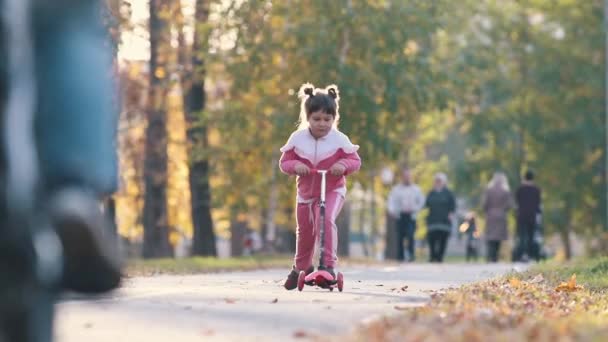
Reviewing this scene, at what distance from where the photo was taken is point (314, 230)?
41.4 feet

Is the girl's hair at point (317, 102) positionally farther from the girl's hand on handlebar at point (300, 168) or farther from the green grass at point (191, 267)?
the green grass at point (191, 267)

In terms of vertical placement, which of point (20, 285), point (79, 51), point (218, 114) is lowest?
point (20, 285)

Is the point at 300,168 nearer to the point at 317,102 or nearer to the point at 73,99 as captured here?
the point at 317,102

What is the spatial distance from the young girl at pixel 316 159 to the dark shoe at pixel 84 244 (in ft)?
26.5

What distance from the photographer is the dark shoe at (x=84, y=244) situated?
4070 mm

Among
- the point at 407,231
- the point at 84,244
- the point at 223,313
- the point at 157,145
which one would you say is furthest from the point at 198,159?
the point at 84,244

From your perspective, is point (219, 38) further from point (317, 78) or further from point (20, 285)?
point (20, 285)

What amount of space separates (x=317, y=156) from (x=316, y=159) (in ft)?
0.08

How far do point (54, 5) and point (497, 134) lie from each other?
4709cm

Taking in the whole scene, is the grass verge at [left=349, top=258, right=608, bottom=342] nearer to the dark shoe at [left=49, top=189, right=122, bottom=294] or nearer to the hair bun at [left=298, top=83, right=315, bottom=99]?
the hair bun at [left=298, top=83, right=315, bottom=99]

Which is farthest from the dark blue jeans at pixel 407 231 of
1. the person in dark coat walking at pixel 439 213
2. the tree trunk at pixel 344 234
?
the tree trunk at pixel 344 234

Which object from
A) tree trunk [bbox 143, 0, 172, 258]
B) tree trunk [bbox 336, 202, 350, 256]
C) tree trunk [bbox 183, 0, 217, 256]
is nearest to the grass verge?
tree trunk [bbox 183, 0, 217, 256]

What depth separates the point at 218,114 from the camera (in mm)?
32688

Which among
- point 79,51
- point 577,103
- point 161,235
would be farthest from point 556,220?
point 79,51
